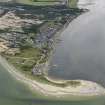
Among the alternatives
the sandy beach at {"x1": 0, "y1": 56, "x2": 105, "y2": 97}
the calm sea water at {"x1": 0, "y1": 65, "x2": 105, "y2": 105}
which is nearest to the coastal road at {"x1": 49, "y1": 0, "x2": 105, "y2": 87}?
the sandy beach at {"x1": 0, "y1": 56, "x2": 105, "y2": 97}

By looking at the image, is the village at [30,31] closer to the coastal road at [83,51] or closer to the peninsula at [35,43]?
the peninsula at [35,43]

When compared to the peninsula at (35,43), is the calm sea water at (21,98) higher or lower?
lower

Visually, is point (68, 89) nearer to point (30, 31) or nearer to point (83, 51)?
point (83, 51)

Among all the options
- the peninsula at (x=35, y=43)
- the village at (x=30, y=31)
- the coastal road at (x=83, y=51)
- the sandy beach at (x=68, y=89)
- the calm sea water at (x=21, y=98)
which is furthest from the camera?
the village at (x=30, y=31)

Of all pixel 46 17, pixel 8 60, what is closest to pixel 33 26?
pixel 46 17

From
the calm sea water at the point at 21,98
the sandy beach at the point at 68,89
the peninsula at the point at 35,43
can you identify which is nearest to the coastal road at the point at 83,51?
the peninsula at the point at 35,43

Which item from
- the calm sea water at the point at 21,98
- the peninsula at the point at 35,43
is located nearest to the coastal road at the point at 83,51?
the peninsula at the point at 35,43

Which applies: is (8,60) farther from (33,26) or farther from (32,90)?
(33,26)

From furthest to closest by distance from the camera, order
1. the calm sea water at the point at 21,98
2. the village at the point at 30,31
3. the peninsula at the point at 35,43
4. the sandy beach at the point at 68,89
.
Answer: the village at the point at 30,31 < the peninsula at the point at 35,43 < the sandy beach at the point at 68,89 < the calm sea water at the point at 21,98

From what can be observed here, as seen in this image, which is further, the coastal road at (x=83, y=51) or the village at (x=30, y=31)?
the village at (x=30, y=31)
